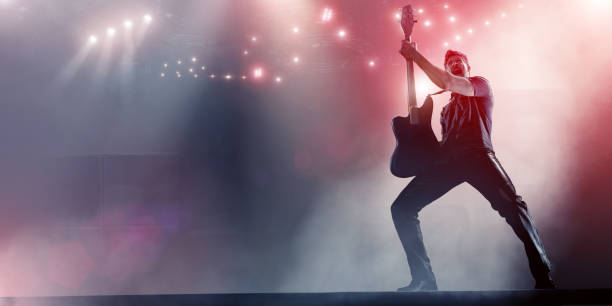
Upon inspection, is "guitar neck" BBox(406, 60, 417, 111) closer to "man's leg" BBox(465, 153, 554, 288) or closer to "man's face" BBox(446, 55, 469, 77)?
"man's face" BBox(446, 55, 469, 77)

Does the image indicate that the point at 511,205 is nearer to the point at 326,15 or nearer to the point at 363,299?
the point at 363,299

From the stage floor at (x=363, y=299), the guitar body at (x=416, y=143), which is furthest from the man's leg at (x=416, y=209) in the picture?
the stage floor at (x=363, y=299)

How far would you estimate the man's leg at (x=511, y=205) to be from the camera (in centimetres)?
283

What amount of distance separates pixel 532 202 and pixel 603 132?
1501 mm

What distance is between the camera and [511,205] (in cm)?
288

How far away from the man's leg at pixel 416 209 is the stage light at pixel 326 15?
11.1ft

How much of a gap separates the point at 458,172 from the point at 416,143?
0.40m

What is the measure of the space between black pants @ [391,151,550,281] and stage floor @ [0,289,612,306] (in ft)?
0.84

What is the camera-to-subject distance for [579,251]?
4645 mm

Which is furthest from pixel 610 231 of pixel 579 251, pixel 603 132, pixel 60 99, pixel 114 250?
pixel 60 99

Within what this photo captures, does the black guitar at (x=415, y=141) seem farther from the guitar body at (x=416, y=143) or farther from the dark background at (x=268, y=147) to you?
the dark background at (x=268, y=147)

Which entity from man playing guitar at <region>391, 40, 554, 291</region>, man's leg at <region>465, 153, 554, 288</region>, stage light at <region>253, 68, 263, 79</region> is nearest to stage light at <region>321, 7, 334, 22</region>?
stage light at <region>253, 68, 263, 79</region>

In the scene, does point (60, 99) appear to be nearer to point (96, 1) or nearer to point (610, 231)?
point (96, 1)

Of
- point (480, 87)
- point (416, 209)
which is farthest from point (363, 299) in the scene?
point (480, 87)
